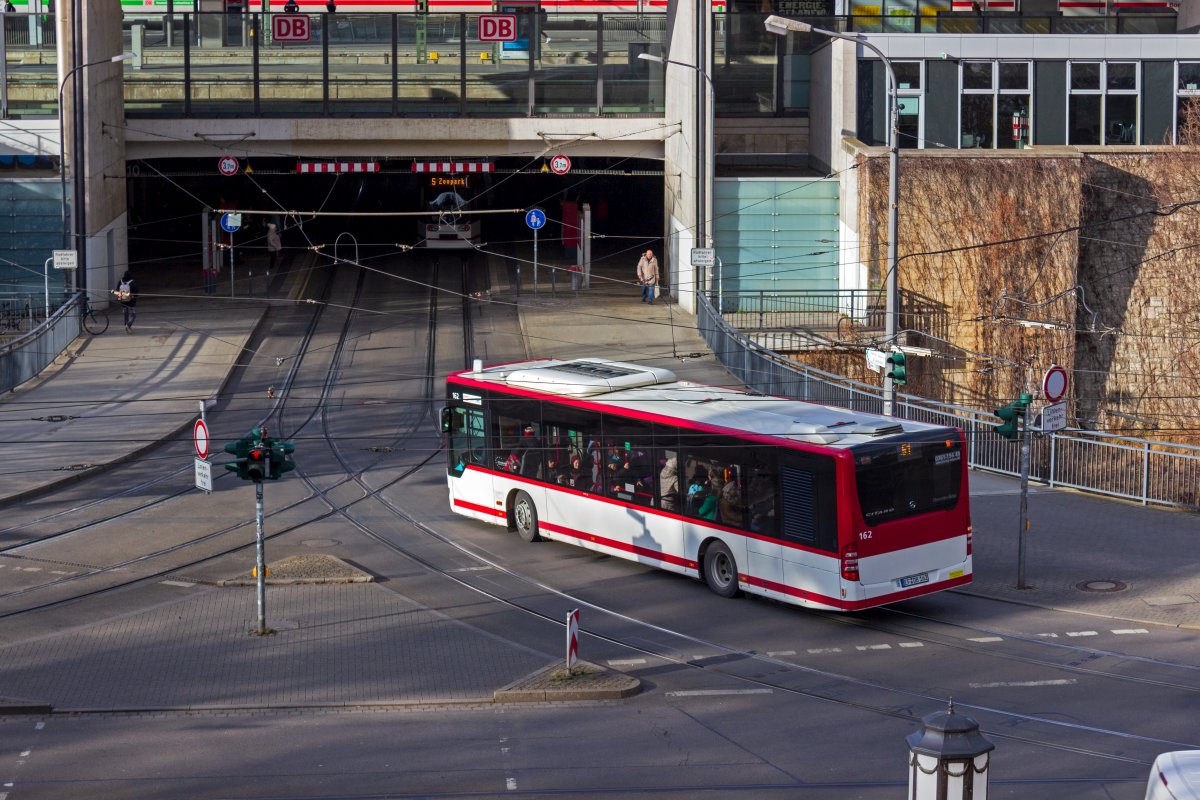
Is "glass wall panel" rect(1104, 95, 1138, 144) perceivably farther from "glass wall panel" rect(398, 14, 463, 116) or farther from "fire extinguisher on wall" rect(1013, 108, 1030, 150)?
"glass wall panel" rect(398, 14, 463, 116)

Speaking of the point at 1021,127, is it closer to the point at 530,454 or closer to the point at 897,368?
the point at 897,368

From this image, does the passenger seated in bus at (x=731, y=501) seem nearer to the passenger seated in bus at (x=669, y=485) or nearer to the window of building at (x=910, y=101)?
the passenger seated in bus at (x=669, y=485)

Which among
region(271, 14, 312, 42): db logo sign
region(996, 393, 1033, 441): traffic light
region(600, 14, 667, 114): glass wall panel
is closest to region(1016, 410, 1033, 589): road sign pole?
region(996, 393, 1033, 441): traffic light

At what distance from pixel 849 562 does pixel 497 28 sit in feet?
101

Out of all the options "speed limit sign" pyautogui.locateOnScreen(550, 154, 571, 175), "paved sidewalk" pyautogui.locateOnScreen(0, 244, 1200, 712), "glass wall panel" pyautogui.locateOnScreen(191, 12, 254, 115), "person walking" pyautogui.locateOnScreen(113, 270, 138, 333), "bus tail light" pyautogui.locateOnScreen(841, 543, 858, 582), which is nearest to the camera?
"paved sidewalk" pyautogui.locateOnScreen(0, 244, 1200, 712)

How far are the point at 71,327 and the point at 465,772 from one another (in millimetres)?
28032

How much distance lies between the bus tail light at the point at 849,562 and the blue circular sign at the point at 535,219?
24590mm

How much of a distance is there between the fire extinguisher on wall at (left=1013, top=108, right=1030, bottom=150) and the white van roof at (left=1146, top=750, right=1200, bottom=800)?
36861mm

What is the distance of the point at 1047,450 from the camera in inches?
1185

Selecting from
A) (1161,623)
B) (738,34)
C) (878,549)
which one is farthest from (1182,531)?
(738,34)

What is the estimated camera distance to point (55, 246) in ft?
137

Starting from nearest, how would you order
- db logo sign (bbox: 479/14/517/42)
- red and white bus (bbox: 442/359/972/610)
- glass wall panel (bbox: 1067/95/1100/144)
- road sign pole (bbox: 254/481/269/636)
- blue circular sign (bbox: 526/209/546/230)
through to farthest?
road sign pole (bbox: 254/481/269/636), red and white bus (bbox: 442/359/972/610), blue circular sign (bbox: 526/209/546/230), glass wall panel (bbox: 1067/95/1100/144), db logo sign (bbox: 479/14/517/42)

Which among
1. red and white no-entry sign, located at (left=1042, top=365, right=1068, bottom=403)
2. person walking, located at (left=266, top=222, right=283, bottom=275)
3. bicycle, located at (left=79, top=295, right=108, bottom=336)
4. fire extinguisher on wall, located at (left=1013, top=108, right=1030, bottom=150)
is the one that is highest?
fire extinguisher on wall, located at (left=1013, top=108, right=1030, bottom=150)

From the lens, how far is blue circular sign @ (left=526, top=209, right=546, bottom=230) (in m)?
40.9
